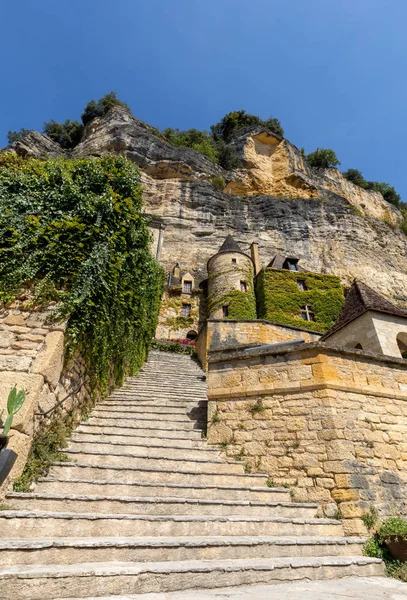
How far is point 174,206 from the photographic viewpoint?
25.5 metres

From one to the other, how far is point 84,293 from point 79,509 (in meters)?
2.97

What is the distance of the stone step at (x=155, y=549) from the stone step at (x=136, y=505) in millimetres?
→ 410

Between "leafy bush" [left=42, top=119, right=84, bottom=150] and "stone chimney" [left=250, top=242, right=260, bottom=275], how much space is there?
74.5 ft

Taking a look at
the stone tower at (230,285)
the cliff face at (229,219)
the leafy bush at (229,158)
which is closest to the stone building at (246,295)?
the stone tower at (230,285)

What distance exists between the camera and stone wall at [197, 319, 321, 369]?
1385cm

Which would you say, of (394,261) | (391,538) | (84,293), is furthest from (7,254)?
(394,261)

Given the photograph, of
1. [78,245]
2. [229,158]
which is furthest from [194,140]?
[78,245]

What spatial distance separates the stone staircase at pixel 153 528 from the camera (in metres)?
2.35

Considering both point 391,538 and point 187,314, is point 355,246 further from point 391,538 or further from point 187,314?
point 391,538

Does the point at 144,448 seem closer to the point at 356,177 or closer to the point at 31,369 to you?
the point at 31,369

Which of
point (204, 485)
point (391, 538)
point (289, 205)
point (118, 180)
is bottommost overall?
point (391, 538)

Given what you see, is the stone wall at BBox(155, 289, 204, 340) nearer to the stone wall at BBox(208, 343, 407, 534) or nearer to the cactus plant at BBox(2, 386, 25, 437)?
the stone wall at BBox(208, 343, 407, 534)

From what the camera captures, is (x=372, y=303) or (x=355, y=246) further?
(x=355, y=246)

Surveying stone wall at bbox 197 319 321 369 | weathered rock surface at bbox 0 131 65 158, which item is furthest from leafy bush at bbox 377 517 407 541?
weathered rock surface at bbox 0 131 65 158
